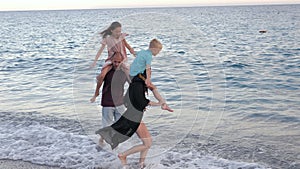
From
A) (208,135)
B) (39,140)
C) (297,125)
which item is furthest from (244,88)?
(39,140)

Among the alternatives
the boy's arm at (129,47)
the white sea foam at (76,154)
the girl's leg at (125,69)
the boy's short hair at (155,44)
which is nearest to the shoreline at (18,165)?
the white sea foam at (76,154)

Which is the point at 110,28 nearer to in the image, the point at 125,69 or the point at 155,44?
the point at 125,69

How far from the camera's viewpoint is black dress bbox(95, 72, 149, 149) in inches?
218

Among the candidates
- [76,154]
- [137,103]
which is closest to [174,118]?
[76,154]

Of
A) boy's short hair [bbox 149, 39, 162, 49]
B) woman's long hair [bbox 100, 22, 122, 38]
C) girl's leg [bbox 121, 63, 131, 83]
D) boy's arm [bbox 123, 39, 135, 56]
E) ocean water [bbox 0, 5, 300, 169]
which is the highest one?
woman's long hair [bbox 100, 22, 122, 38]

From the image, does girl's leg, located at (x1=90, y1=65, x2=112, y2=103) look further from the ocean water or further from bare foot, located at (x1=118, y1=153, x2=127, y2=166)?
bare foot, located at (x1=118, y1=153, x2=127, y2=166)

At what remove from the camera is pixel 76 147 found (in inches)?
292

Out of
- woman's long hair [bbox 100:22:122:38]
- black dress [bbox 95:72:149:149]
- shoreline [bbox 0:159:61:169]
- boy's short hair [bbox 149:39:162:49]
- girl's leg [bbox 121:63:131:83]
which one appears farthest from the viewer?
shoreline [bbox 0:159:61:169]

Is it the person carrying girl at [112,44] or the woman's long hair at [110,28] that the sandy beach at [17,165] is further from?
the woman's long hair at [110,28]

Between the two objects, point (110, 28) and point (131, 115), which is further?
point (110, 28)

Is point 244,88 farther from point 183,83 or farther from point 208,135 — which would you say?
point 183,83

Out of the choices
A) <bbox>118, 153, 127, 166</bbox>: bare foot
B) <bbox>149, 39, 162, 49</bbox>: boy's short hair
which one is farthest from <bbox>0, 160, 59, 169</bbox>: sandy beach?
<bbox>149, 39, 162, 49</bbox>: boy's short hair

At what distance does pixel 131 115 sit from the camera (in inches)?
225

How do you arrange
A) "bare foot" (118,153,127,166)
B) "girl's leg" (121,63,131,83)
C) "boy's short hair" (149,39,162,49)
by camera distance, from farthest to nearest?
"bare foot" (118,153,127,166), "girl's leg" (121,63,131,83), "boy's short hair" (149,39,162,49)
